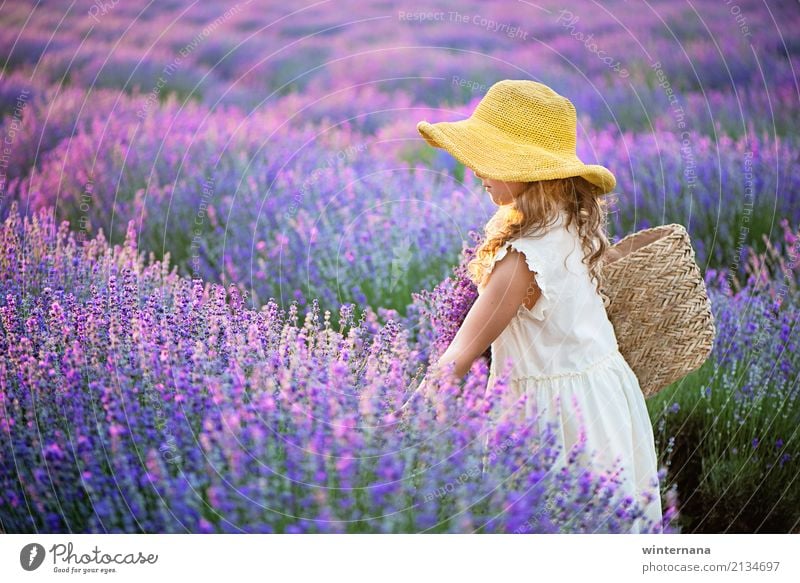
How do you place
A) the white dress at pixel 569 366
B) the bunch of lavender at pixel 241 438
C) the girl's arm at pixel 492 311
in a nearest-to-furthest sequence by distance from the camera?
the bunch of lavender at pixel 241 438 → the girl's arm at pixel 492 311 → the white dress at pixel 569 366

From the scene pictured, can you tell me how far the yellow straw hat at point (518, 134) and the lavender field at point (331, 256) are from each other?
426 millimetres

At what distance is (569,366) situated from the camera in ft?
7.82

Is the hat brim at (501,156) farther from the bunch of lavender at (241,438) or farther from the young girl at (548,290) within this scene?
the bunch of lavender at (241,438)

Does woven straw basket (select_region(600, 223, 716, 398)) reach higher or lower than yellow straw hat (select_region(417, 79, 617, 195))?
lower

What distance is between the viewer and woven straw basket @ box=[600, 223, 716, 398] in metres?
2.50

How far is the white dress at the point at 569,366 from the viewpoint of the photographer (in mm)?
2340

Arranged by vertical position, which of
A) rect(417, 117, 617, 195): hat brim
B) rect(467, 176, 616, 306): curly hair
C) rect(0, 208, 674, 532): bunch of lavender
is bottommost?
rect(0, 208, 674, 532): bunch of lavender

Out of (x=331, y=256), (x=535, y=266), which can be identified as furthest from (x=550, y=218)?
(x=331, y=256)

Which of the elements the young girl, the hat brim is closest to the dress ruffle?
the young girl

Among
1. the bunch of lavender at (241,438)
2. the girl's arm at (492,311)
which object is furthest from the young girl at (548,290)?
the bunch of lavender at (241,438)

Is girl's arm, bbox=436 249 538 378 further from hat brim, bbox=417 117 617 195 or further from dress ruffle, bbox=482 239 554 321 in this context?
hat brim, bbox=417 117 617 195

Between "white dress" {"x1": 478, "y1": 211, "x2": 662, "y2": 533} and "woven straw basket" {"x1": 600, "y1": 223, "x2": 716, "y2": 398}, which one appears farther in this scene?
"woven straw basket" {"x1": 600, "y1": 223, "x2": 716, "y2": 398}

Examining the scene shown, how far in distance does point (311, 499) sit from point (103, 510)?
21.8 inches
